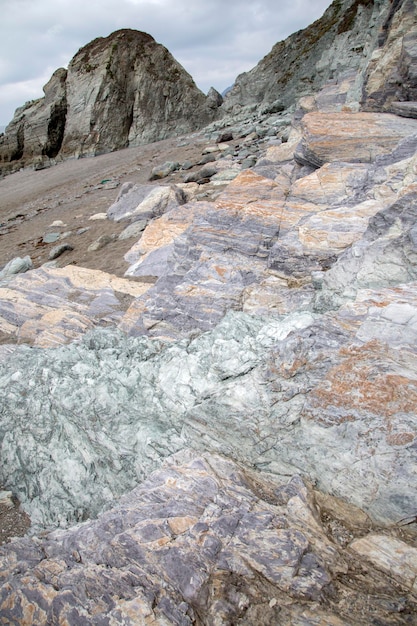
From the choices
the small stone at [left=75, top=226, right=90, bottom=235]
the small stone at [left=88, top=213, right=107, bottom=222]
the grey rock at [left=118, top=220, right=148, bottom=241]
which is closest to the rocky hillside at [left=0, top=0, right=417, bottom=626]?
the grey rock at [left=118, top=220, right=148, bottom=241]

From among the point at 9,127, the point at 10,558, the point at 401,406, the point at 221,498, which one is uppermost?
the point at 9,127

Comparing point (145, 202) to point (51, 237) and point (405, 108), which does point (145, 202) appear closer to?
point (51, 237)

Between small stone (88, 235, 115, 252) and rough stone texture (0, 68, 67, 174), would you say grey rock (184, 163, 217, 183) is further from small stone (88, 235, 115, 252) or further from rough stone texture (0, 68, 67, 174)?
rough stone texture (0, 68, 67, 174)

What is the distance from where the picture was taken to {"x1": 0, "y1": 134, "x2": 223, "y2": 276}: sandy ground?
1475cm

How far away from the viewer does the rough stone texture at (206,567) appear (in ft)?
11.5

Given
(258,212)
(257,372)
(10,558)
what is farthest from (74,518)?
(258,212)

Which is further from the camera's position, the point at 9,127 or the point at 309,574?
the point at 9,127

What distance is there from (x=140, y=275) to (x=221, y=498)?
804 centimetres

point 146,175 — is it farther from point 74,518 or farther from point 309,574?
point 309,574

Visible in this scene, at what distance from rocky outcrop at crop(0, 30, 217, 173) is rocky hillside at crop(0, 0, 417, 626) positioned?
36174mm

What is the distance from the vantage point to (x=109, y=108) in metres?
43.0

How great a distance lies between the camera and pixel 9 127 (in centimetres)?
4444

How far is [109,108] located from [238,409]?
46.1 metres

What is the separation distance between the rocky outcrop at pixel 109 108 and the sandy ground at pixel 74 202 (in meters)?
3.65
